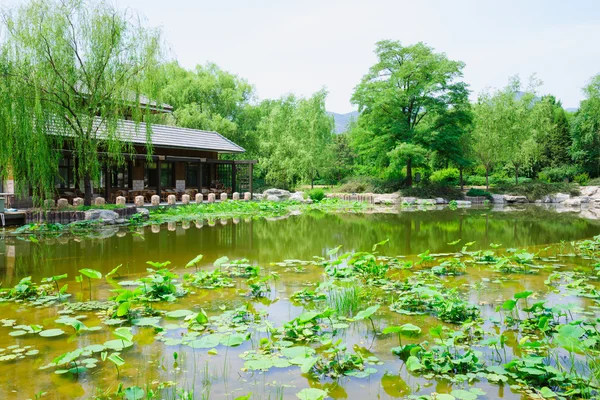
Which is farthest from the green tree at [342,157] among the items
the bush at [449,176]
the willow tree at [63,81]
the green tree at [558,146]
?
the willow tree at [63,81]

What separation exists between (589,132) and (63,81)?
36.5 m

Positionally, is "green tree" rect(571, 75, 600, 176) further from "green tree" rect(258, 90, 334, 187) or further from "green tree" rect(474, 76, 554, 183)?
"green tree" rect(258, 90, 334, 187)

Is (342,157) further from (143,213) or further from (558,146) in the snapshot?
(143,213)

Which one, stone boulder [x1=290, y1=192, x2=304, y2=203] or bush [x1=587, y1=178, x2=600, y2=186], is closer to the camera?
stone boulder [x1=290, y1=192, x2=304, y2=203]

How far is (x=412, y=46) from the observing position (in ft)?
98.5

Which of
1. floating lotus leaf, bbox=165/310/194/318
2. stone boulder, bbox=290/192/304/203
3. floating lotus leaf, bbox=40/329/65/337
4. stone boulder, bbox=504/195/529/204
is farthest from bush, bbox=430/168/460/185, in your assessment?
floating lotus leaf, bbox=40/329/65/337

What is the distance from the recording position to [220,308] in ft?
17.9

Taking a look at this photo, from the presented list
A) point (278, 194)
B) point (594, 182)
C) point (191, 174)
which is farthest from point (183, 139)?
point (594, 182)

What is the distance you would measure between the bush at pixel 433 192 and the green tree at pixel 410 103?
1.32 metres

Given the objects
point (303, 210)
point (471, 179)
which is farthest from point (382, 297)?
point (471, 179)

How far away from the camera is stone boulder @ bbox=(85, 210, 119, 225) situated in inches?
552

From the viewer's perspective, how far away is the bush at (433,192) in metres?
28.4

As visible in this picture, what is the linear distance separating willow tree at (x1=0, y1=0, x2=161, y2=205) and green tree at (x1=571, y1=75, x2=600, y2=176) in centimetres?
3372

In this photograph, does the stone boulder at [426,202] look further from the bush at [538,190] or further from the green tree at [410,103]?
the bush at [538,190]
